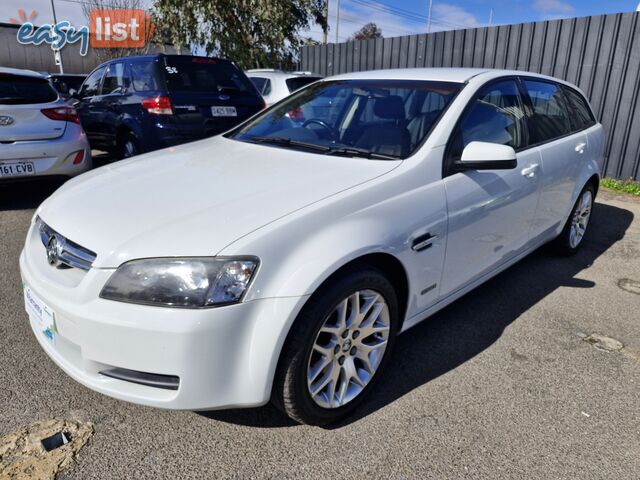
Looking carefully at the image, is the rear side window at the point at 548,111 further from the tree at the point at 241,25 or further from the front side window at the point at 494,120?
the tree at the point at 241,25

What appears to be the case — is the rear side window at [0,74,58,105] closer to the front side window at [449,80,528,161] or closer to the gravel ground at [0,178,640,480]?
the gravel ground at [0,178,640,480]

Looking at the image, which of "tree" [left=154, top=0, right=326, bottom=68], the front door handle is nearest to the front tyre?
the front door handle

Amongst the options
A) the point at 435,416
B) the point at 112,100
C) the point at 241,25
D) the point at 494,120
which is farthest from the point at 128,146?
the point at 241,25

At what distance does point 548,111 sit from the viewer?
12.6 ft

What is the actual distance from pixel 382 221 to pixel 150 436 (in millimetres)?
1401

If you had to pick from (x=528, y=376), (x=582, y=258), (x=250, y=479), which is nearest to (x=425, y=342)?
(x=528, y=376)

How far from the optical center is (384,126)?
9.45 feet

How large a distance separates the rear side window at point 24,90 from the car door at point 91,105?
162cm

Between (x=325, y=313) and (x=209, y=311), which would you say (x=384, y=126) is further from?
(x=209, y=311)

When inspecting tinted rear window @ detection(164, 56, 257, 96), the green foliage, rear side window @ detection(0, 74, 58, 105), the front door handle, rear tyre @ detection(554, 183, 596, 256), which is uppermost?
tinted rear window @ detection(164, 56, 257, 96)

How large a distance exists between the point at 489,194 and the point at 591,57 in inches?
236

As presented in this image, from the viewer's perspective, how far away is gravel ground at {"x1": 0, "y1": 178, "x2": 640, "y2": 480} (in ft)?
6.80

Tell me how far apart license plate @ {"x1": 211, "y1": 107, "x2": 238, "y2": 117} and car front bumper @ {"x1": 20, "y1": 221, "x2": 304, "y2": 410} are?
4.59 meters

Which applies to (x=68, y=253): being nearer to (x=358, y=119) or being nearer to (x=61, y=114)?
(x=358, y=119)
